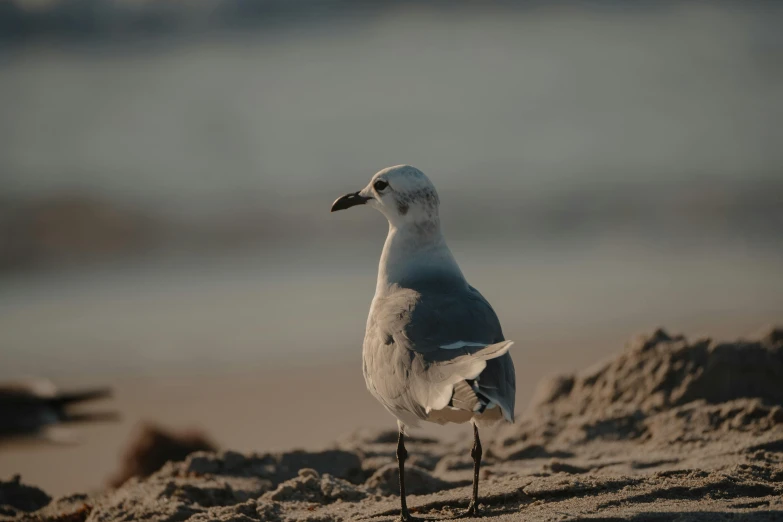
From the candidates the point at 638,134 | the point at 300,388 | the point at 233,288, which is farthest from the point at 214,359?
the point at 638,134

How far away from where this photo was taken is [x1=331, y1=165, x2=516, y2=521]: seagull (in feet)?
13.8

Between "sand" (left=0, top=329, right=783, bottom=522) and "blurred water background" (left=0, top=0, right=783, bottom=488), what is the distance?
90.0 inches

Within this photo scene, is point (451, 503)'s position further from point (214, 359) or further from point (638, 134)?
point (638, 134)

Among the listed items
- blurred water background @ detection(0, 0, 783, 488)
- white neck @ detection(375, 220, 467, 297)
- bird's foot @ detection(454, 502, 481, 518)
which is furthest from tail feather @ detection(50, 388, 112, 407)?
bird's foot @ detection(454, 502, 481, 518)

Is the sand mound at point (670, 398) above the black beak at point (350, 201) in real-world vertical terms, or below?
below

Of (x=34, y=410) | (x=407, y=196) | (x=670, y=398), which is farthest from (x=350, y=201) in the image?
(x=34, y=410)

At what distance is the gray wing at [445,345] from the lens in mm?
4129

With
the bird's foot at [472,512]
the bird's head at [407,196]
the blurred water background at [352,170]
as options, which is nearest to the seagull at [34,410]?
the blurred water background at [352,170]

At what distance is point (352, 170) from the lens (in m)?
17.1

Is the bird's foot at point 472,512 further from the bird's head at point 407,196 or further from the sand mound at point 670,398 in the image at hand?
the sand mound at point 670,398

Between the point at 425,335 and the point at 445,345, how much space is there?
0.13 m

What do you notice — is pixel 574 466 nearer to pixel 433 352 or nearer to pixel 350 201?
pixel 433 352

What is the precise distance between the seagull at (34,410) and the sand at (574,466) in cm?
152

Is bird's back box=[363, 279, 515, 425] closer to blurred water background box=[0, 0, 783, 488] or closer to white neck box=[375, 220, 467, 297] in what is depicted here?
white neck box=[375, 220, 467, 297]
